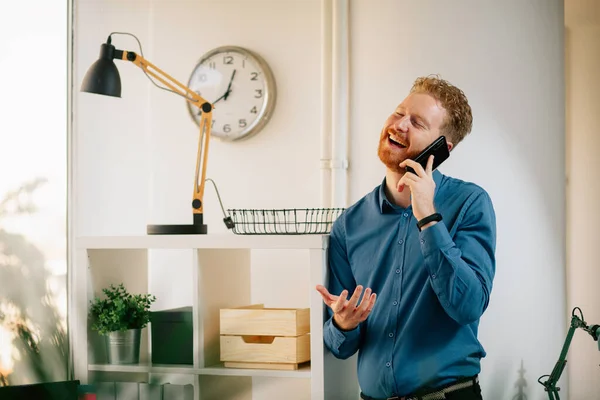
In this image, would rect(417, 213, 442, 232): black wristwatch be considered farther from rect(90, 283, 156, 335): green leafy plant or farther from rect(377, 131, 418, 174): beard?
rect(90, 283, 156, 335): green leafy plant

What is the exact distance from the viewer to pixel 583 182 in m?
2.50

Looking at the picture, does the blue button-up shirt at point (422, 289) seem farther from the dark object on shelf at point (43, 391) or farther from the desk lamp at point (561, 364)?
the dark object on shelf at point (43, 391)

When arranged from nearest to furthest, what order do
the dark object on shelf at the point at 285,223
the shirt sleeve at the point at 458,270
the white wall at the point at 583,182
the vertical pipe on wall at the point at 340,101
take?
the shirt sleeve at the point at 458,270, the dark object on shelf at the point at 285,223, the white wall at the point at 583,182, the vertical pipe on wall at the point at 340,101

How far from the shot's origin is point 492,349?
2580 millimetres

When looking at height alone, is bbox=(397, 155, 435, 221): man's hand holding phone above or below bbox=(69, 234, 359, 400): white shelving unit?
above

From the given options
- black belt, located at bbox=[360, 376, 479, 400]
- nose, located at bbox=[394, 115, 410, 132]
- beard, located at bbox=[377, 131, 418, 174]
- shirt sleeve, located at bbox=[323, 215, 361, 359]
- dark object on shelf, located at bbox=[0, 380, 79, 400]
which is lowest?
dark object on shelf, located at bbox=[0, 380, 79, 400]

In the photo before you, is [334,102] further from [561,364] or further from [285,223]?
[561,364]

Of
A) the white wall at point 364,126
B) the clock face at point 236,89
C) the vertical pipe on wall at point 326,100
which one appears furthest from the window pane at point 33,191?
the vertical pipe on wall at point 326,100

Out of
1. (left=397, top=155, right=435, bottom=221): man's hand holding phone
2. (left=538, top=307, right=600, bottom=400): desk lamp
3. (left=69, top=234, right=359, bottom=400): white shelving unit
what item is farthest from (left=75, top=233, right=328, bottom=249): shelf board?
(left=538, top=307, right=600, bottom=400): desk lamp

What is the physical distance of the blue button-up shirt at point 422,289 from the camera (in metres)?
1.79

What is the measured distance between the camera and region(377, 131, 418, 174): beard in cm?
197

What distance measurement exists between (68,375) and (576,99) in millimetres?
1936

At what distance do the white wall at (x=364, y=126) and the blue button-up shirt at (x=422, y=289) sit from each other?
2.16 ft

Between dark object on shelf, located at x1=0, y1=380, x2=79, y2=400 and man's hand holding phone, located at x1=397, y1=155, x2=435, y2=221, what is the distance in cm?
108
